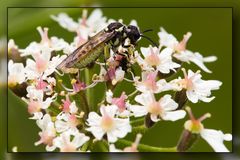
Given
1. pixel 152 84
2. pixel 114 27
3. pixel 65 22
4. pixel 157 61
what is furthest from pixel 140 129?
pixel 65 22

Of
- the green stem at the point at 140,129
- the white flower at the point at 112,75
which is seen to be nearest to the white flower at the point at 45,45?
the white flower at the point at 112,75

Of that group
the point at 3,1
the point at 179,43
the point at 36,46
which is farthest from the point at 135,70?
the point at 3,1

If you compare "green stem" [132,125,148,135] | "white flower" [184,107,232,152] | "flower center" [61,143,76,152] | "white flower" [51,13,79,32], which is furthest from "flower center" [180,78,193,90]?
"white flower" [51,13,79,32]

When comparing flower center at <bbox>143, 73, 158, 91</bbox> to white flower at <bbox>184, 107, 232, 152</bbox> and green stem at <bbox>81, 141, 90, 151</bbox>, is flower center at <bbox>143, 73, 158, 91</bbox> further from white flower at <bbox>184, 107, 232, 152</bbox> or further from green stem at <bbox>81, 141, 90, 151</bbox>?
green stem at <bbox>81, 141, 90, 151</bbox>

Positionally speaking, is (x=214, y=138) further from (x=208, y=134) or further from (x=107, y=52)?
(x=107, y=52)

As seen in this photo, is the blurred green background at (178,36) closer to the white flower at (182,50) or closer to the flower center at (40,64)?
the white flower at (182,50)

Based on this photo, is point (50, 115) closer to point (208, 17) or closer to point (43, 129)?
point (43, 129)
